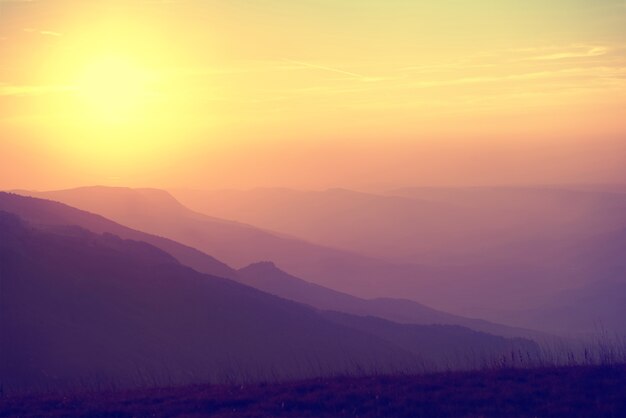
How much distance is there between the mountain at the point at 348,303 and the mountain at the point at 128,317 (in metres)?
31.5

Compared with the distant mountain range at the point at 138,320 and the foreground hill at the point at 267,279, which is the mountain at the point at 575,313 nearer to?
the foreground hill at the point at 267,279

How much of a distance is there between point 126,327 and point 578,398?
2756 inches

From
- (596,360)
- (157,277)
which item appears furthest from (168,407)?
(157,277)

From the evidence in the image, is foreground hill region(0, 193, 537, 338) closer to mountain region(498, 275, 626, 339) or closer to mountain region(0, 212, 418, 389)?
mountain region(0, 212, 418, 389)

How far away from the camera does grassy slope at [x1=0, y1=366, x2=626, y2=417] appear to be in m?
13.4

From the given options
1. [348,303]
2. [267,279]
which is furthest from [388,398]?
[267,279]

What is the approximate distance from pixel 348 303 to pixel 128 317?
196 ft

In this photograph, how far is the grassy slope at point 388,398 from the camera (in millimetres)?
13398

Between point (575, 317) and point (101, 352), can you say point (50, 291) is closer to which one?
point (101, 352)

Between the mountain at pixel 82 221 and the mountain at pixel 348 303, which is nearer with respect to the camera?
the mountain at pixel 82 221

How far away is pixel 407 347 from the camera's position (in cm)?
9438

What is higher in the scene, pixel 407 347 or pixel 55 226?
pixel 55 226

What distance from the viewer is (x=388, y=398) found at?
46.7 ft

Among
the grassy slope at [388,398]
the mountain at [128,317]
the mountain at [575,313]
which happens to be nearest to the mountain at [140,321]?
the mountain at [128,317]
